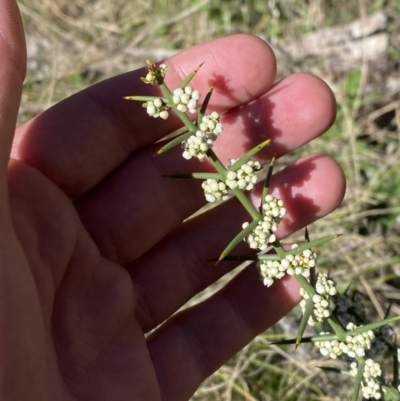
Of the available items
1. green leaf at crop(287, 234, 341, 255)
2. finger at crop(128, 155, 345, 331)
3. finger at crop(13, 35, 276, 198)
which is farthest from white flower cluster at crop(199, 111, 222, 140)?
finger at crop(128, 155, 345, 331)

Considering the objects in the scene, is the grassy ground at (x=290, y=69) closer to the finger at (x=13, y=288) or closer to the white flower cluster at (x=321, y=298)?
the white flower cluster at (x=321, y=298)

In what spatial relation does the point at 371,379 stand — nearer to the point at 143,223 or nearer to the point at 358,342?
the point at 358,342

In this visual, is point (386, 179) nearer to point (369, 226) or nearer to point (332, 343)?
point (369, 226)

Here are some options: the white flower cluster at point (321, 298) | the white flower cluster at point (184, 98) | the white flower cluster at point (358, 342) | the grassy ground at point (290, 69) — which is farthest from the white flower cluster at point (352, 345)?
the grassy ground at point (290, 69)

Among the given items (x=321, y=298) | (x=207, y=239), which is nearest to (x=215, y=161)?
(x=321, y=298)

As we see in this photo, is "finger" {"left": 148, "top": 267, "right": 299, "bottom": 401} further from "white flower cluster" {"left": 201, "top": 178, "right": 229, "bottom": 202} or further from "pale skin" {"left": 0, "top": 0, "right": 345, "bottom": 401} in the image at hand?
"white flower cluster" {"left": 201, "top": 178, "right": 229, "bottom": 202}

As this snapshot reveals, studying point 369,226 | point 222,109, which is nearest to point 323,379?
point 369,226

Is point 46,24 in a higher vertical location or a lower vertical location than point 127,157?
higher
